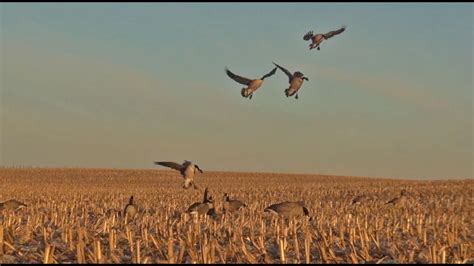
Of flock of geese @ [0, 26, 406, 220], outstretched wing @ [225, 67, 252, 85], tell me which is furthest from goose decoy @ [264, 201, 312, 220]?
outstretched wing @ [225, 67, 252, 85]

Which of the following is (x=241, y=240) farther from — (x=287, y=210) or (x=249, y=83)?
(x=287, y=210)

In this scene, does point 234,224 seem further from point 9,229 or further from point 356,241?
point 9,229

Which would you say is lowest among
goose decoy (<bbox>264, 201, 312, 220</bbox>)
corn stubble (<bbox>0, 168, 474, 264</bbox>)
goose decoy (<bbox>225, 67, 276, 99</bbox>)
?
corn stubble (<bbox>0, 168, 474, 264</bbox>)

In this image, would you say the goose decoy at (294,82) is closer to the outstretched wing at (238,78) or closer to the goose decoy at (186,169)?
the outstretched wing at (238,78)

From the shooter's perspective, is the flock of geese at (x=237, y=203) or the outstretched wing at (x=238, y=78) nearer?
the flock of geese at (x=237, y=203)

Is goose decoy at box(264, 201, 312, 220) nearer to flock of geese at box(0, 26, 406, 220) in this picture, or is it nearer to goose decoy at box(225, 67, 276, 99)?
flock of geese at box(0, 26, 406, 220)

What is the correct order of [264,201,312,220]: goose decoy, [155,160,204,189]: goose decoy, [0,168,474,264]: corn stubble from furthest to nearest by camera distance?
[264,201,312,220]: goose decoy < [155,160,204,189]: goose decoy < [0,168,474,264]: corn stubble

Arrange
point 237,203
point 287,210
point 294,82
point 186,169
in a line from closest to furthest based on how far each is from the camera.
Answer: point 186,169 → point 294,82 → point 287,210 → point 237,203

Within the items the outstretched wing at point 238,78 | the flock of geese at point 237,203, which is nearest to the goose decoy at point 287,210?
the flock of geese at point 237,203

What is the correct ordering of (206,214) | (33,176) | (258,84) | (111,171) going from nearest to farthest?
(258,84), (206,214), (33,176), (111,171)

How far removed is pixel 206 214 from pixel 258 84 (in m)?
4.71

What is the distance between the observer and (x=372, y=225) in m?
14.3

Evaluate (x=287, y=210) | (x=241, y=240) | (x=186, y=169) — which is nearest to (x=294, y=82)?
(x=186, y=169)

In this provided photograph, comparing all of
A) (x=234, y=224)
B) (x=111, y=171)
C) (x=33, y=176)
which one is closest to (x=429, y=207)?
(x=234, y=224)
